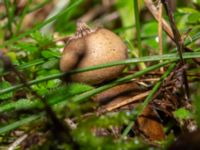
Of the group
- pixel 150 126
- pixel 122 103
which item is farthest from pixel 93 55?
pixel 150 126

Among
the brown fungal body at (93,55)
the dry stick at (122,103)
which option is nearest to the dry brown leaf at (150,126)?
the dry stick at (122,103)

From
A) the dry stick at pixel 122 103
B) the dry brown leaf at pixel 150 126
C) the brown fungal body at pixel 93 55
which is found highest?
the brown fungal body at pixel 93 55

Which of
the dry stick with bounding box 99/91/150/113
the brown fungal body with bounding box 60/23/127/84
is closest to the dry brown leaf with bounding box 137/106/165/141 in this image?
the dry stick with bounding box 99/91/150/113

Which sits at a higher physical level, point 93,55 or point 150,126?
point 93,55

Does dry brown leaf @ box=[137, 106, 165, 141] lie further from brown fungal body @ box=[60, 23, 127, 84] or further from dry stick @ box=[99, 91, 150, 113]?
brown fungal body @ box=[60, 23, 127, 84]

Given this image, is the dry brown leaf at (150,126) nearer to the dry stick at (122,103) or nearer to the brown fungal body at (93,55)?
the dry stick at (122,103)

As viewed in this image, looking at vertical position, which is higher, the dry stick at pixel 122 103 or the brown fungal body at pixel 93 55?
the brown fungal body at pixel 93 55

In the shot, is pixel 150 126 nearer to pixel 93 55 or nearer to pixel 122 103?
pixel 122 103

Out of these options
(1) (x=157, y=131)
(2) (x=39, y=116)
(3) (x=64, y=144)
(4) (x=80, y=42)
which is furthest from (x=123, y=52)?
(3) (x=64, y=144)

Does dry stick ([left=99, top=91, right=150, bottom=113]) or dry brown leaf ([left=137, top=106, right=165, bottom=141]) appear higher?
dry stick ([left=99, top=91, right=150, bottom=113])
